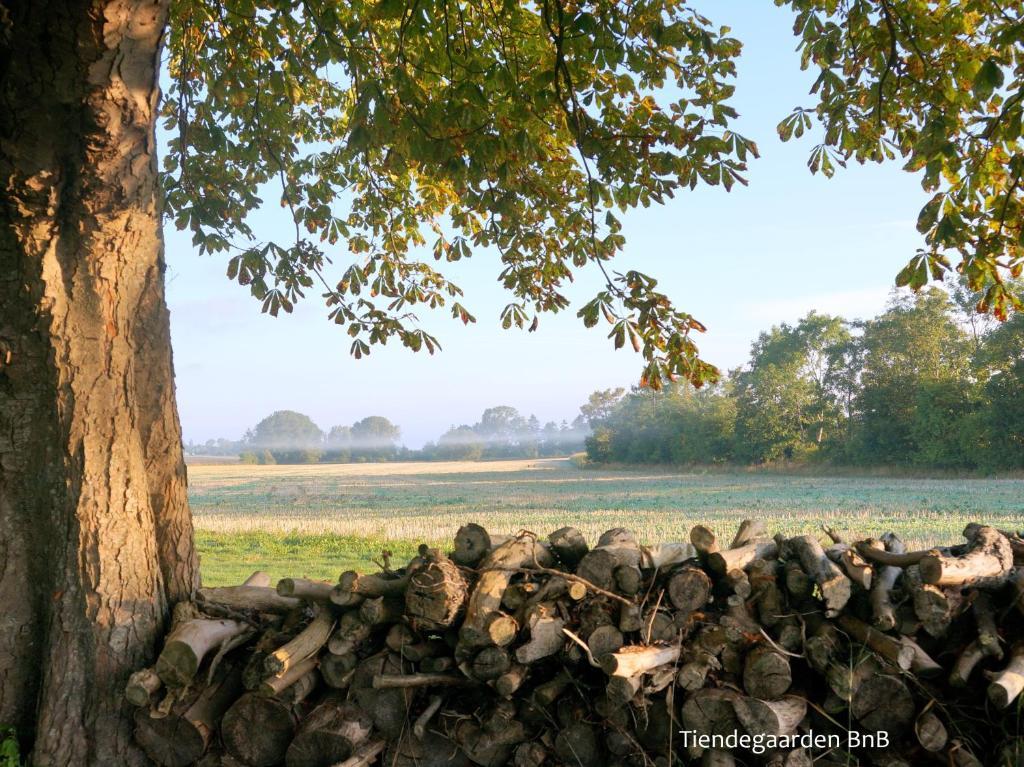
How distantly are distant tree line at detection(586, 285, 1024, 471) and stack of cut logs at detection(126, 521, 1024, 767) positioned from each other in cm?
3349

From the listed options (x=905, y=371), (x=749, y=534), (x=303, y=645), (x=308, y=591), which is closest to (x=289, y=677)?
(x=303, y=645)

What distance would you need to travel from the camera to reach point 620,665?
3605mm

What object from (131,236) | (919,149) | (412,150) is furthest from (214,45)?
(919,149)

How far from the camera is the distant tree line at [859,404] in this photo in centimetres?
3812

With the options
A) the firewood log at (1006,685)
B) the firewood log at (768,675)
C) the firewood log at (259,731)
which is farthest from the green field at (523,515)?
the firewood log at (1006,685)

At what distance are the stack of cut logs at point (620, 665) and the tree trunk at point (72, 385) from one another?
16.8 inches

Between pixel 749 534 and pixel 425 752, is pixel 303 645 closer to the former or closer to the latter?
pixel 425 752

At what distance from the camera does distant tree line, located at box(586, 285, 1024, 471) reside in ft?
125

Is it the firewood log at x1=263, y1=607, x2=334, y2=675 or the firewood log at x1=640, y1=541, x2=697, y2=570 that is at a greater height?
the firewood log at x1=640, y1=541, x2=697, y2=570

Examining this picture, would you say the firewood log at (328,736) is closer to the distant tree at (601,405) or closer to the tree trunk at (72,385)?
the tree trunk at (72,385)

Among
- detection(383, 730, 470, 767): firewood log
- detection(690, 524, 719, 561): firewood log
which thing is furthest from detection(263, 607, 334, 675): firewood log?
detection(690, 524, 719, 561): firewood log

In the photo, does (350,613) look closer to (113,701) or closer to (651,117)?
(113,701)

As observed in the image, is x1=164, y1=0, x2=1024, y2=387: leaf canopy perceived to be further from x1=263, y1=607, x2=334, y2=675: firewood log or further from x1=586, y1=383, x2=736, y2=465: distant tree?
x1=586, y1=383, x2=736, y2=465: distant tree

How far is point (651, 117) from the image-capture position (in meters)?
6.13
